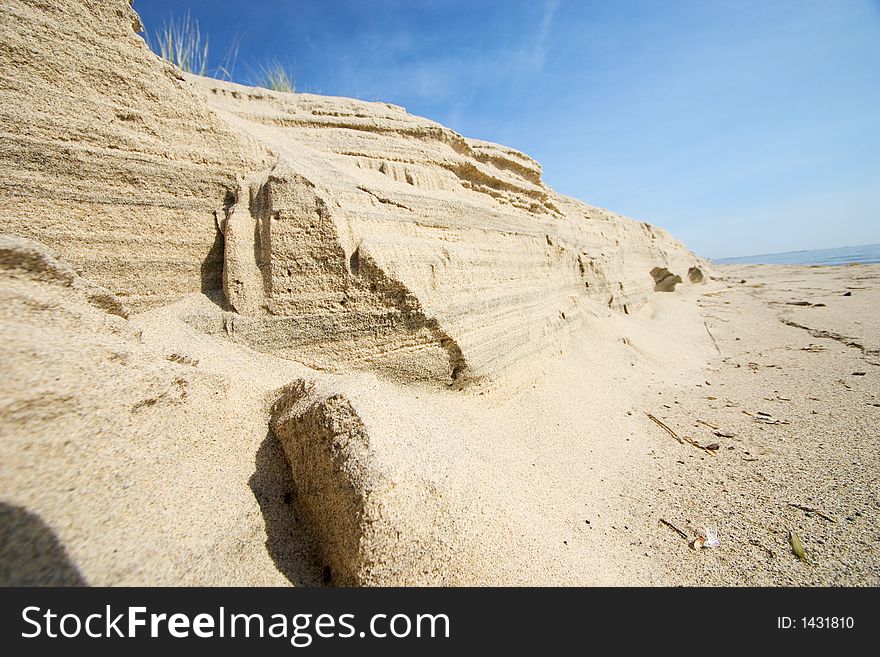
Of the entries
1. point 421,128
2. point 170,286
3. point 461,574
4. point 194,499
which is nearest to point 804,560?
point 461,574

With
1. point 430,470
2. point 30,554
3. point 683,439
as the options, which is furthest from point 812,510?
point 30,554

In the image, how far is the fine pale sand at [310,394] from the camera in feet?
4.06

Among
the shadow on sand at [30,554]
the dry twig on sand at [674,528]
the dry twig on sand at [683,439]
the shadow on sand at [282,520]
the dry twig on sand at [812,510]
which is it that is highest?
the shadow on sand at [30,554]

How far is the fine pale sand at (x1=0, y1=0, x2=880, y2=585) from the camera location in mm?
1237

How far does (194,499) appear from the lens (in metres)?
1.34

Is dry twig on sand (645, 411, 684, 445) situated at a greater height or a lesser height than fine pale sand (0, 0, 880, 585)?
lesser

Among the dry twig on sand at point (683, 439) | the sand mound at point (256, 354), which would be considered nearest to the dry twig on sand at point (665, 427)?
the dry twig on sand at point (683, 439)

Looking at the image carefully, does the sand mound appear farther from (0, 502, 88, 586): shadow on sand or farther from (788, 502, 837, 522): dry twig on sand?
(788, 502, 837, 522): dry twig on sand

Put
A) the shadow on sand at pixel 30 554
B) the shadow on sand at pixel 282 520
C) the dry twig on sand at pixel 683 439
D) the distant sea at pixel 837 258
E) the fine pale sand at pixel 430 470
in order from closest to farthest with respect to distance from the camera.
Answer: the shadow on sand at pixel 30 554 < the fine pale sand at pixel 430 470 < the shadow on sand at pixel 282 520 < the dry twig on sand at pixel 683 439 < the distant sea at pixel 837 258

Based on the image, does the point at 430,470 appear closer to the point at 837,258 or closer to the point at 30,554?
the point at 30,554

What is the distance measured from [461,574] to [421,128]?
440 cm

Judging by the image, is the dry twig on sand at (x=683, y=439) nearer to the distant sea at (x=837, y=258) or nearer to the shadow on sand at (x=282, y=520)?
the shadow on sand at (x=282, y=520)

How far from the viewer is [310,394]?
1.74 meters

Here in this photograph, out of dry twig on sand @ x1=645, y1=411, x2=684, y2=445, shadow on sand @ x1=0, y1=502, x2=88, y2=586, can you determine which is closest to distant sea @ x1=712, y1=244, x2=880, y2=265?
dry twig on sand @ x1=645, y1=411, x2=684, y2=445
